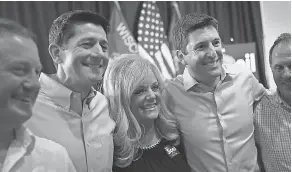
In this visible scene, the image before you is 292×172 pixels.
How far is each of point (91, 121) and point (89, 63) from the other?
0.27 meters

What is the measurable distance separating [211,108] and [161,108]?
27 centimetres

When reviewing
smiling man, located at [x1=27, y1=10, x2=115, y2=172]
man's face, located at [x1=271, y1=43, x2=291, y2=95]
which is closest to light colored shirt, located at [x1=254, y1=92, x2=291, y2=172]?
man's face, located at [x1=271, y1=43, x2=291, y2=95]

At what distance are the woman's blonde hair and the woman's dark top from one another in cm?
3

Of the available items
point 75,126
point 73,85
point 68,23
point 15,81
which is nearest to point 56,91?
point 73,85

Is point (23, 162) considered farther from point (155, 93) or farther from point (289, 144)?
point (289, 144)

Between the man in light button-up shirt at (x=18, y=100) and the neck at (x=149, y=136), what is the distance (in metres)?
0.71

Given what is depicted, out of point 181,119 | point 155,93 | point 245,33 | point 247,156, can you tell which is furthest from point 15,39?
point 245,33

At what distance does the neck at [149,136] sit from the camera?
1697 mm

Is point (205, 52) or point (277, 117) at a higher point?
point (205, 52)

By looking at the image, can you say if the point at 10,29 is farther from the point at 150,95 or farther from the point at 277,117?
the point at 277,117

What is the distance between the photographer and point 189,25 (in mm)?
1775

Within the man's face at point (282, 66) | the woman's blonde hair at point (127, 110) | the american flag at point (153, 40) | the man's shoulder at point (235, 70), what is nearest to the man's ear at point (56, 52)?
the woman's blonde hair at point (127, 110)

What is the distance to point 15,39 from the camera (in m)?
0.95

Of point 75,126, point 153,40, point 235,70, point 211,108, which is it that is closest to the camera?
point 75,126
